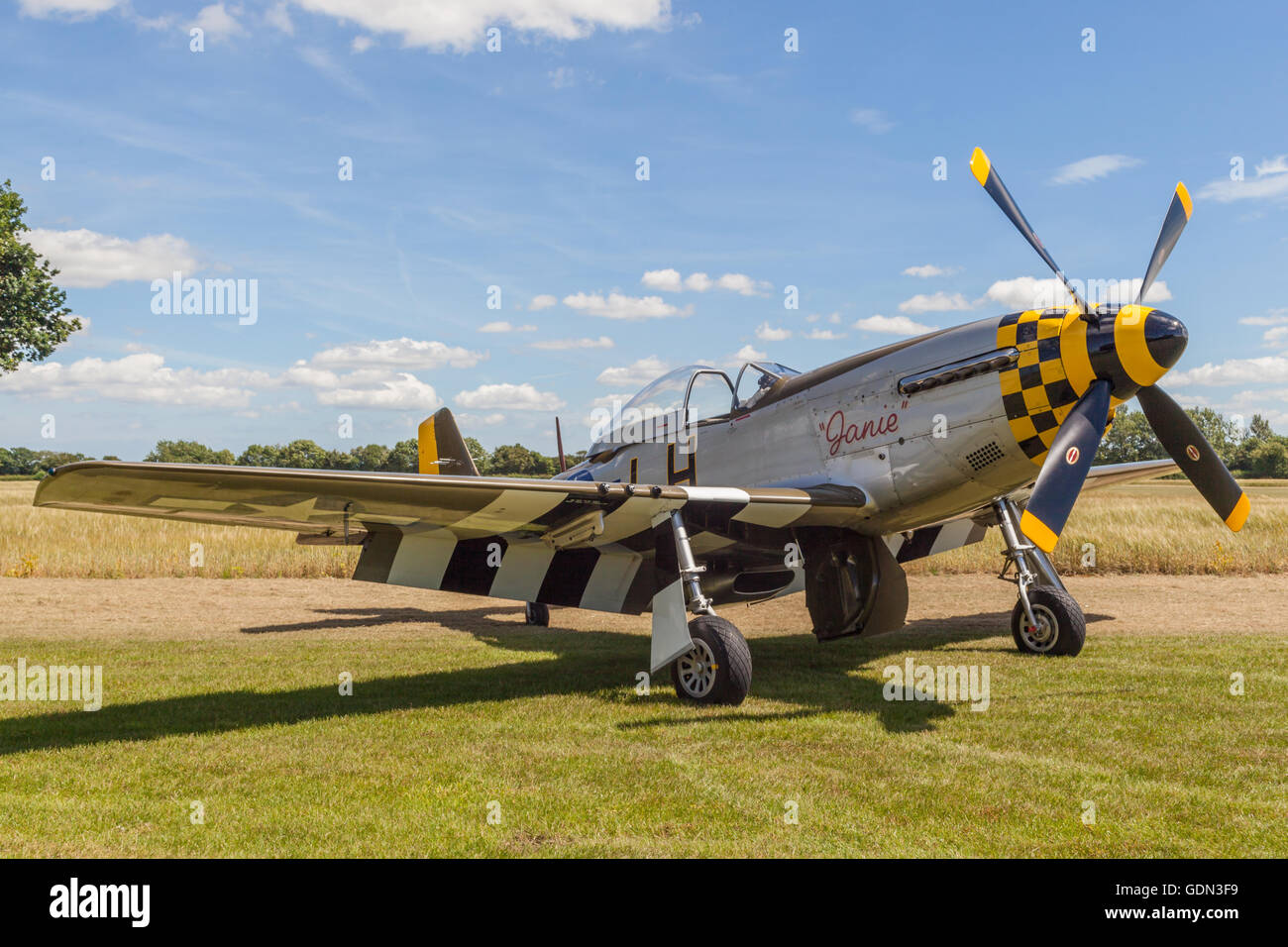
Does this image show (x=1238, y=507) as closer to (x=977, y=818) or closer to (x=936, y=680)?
(x=936, y=680)

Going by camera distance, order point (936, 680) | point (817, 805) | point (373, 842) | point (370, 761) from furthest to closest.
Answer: point (936, 680) → point (370, 761) → point (817, 805) → point (373, 842)

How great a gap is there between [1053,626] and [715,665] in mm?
4245

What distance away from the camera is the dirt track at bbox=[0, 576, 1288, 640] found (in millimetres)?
12070

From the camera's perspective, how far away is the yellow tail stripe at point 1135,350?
6793 mm

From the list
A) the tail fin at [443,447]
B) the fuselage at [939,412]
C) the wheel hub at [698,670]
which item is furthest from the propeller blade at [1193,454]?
the tail fin at [443,447]

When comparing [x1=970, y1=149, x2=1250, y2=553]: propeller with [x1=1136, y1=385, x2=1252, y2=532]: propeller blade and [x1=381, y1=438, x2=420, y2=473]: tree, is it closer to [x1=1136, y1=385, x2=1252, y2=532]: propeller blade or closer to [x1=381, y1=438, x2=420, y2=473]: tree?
[x1=1136, y1=385, x2=1252, y2=532]: propeller blade

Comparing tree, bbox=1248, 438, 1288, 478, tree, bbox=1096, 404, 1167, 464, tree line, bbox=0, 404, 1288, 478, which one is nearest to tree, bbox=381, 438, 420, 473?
tree line, bbox=0, 404, 1288, 478

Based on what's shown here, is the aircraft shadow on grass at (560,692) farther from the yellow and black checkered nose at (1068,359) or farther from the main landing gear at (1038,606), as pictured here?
the yellow and black checkered nose at (1068,359)

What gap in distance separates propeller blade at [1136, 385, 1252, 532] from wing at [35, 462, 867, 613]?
10.5 feet

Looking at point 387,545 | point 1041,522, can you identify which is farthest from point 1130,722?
point 387,545

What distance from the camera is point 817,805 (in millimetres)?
4535

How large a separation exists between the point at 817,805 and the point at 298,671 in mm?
6402

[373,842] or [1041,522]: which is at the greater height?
[1041,522]

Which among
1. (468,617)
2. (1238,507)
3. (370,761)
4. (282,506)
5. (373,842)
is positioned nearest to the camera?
(373,842)
